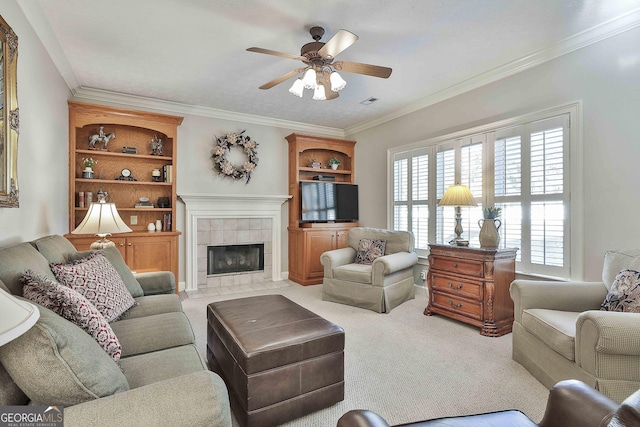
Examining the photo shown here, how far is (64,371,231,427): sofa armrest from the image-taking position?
858 millimetres

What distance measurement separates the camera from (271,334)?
1834mm

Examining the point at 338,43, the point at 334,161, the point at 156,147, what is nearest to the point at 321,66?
the point at 338,43

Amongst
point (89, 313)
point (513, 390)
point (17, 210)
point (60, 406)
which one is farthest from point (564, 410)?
point (17, 210)

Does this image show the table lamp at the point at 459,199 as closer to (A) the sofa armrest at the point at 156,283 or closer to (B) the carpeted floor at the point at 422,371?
(B) the carpeted floor at the point at 422,371

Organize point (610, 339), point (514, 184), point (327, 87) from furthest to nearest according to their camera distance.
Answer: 1. point (514, 184)
2. point (327, 87)
3. point (610, 339)

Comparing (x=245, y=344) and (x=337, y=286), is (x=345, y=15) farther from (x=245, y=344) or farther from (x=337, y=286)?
(x=337, y=286)

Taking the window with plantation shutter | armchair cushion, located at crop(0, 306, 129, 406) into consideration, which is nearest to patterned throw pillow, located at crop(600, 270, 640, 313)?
the window with plantation shutter

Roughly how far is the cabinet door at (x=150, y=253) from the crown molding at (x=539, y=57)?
3763 mm

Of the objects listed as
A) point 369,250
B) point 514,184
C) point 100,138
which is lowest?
point 369,250

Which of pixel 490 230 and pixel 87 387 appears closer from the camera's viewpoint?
pixel 87 387

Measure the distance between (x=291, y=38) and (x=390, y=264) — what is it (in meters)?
2.50

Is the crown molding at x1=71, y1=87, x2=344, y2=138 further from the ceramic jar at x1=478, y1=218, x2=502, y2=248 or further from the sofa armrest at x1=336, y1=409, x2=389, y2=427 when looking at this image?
the sofa armrest at x1=336, y1=409, x2=389, y2=427

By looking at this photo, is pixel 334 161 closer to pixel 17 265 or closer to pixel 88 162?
pixel 88 162

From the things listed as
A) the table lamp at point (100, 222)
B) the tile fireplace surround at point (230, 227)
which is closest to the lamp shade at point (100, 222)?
the table lamp at point (100, 222)
